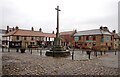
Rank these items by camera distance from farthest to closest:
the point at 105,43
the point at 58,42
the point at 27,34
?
1. the point at 27,34
2. the point at 105,43
3. the point at 58,42

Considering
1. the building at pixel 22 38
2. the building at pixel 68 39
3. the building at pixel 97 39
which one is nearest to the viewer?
the building at pixel 97 39

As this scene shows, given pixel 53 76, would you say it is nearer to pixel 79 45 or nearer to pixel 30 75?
pixel 30 75

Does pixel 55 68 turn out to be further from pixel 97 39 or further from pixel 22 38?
pixel 22 38

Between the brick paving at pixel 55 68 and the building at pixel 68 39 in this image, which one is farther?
the building at pixel 68 39

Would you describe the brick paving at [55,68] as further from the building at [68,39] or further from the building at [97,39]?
the building at [68,39]

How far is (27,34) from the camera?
59188 millimetres

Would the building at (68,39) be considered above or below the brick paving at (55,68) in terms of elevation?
above

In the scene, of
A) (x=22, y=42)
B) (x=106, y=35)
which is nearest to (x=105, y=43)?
(x=106, y=35)

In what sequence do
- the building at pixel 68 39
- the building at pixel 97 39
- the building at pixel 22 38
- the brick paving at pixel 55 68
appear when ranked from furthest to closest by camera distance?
the building at pixel 68 39
the building at pixel 22 38
the building at pixel 97 39
the brick paving at pixel 55 68

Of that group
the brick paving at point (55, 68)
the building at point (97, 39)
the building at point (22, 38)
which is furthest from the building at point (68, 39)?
the brick paving at point (55, 68)

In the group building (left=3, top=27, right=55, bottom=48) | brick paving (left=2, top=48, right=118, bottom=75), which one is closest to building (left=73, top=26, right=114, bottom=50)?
building (left=3, top=27, right=55, bottom=48)

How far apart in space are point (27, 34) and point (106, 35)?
31105 millimetres

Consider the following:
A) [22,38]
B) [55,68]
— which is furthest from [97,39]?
[55,68]

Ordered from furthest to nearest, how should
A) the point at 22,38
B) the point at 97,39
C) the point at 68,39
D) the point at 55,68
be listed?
the point at 68,39 < the point at 22,38 < the point at 97,39 < the point at 55,68
